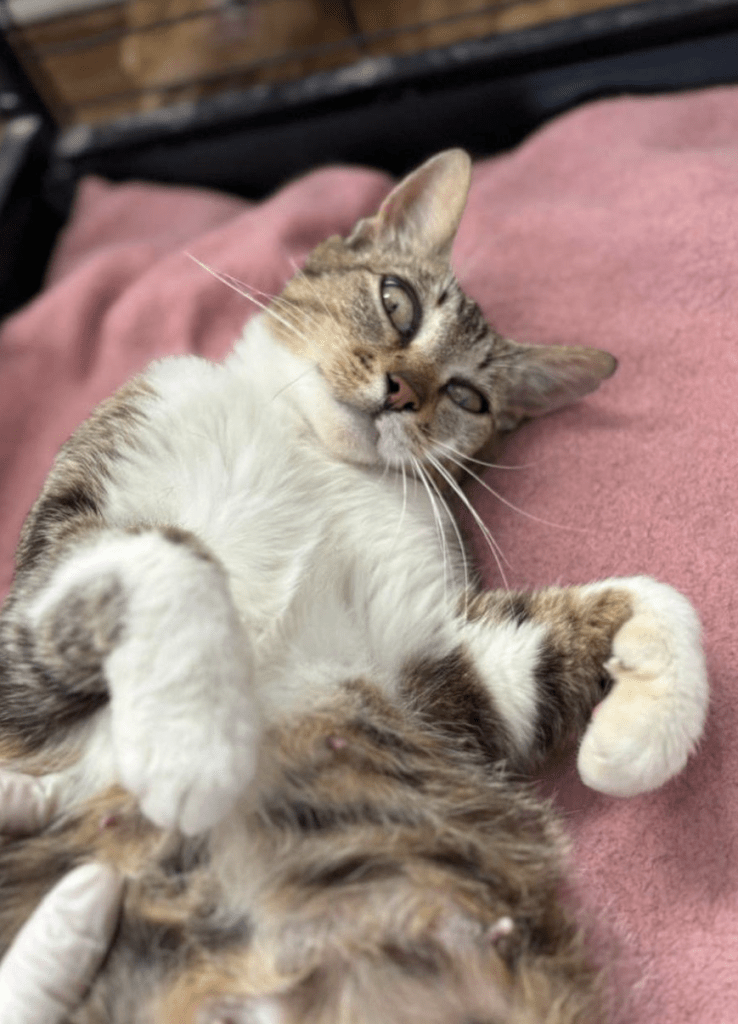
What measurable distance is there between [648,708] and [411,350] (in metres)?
0.69

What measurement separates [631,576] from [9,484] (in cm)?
139

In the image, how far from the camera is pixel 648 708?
1206 millimetres

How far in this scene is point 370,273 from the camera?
5.45ft

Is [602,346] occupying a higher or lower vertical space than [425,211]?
lower

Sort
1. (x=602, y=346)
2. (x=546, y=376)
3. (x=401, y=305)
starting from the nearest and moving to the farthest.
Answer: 1. (x=401, y=305)
2. (x=546, y=376)
3. (x=602, y=346)

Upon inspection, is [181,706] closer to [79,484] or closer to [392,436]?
[79,484]

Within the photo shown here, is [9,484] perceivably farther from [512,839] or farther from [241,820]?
[512,839]

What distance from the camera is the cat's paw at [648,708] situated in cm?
120

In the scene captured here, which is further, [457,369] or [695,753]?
[457,369]

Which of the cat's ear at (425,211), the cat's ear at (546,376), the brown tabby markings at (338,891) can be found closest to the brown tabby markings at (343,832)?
the brown tabby markings at (338,891)

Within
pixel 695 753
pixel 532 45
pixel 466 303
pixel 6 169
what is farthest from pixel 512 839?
pixel 6 169

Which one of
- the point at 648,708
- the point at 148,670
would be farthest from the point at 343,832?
the point at 648,708

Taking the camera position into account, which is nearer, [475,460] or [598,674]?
[598,674]

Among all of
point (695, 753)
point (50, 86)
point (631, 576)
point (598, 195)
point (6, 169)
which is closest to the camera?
point (695, 753)
